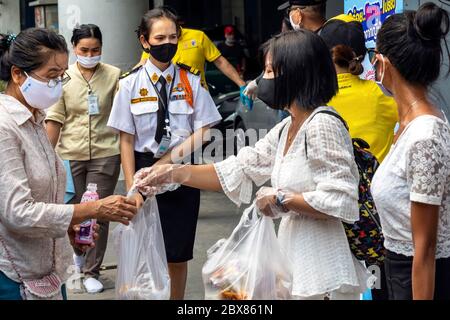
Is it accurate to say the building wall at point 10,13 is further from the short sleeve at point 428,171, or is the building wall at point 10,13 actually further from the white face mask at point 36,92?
the short sleeve at point 428,171

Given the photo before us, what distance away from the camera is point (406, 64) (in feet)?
9.49

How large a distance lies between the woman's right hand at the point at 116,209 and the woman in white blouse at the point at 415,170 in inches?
42.3

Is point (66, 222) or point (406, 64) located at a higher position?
point (406, 64)

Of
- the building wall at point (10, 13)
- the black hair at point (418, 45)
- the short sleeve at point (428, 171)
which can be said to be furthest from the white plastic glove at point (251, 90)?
the building wall at point (10, 13)

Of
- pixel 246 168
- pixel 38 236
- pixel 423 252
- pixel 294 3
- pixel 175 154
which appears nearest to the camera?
pixel 423 252

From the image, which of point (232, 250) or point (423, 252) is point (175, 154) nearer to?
point (232, 250)

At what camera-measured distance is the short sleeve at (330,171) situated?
3.04 m

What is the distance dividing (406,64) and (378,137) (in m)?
1.33

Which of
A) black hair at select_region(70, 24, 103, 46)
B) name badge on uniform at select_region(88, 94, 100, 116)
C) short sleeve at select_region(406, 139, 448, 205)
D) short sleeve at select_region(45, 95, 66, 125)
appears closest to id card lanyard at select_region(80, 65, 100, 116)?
name badge on uniform at select_region(88, 94, 100, 116)

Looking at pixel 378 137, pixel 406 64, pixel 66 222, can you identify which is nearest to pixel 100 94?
pixel 378 137

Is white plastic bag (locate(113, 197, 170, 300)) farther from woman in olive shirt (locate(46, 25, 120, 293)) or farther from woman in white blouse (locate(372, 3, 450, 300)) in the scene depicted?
woman in olive shirt (locate(46, 25, 120, 293))

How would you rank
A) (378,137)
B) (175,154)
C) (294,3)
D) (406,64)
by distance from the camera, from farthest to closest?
1. (294,3)
2. (175,154)
3. (378,137)
4. (406,64)

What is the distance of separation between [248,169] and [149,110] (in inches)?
53.6
